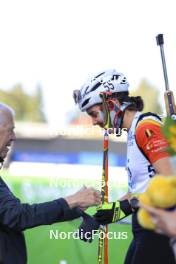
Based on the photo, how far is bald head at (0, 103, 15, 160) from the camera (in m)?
4.37

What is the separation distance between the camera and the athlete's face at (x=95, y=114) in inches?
183

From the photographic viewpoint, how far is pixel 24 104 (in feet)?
232

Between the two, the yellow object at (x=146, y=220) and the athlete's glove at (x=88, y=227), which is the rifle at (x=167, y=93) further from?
the yellow object at (x=146, y=220)

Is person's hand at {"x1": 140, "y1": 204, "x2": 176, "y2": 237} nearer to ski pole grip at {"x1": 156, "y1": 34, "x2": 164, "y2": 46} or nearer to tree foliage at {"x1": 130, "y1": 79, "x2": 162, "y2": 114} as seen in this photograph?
ski pole grip at {"x1": 156, "y1": 34, "x2": 164, "y2": 46}

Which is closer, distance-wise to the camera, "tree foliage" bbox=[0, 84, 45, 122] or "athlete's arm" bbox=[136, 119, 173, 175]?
"athlete's arm" bbox=[136, 119, 173, 175]

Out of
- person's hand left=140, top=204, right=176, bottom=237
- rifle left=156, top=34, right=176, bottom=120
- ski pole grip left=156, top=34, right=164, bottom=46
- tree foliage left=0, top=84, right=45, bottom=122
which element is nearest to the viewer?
person's hand left=140, top=204, right=176, bottom=237

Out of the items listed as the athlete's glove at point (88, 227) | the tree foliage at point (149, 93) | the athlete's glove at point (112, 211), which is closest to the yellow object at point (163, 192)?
the athlete's glove at point (112, 211)

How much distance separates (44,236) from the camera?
616 centimetres

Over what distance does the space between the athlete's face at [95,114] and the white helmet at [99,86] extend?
3cm

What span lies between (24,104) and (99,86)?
66.6 metres

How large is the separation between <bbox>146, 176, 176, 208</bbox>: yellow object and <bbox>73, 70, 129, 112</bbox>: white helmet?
2.06 m

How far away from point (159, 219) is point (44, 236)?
3721 millimetres

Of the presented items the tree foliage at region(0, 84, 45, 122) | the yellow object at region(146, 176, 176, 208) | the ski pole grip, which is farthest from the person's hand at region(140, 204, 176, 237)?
the tree foliage at region(0, 84, 45, 122)

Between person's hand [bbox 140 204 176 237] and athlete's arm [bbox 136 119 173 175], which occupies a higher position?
athlete's arm [bbox 136 119 173 175]
